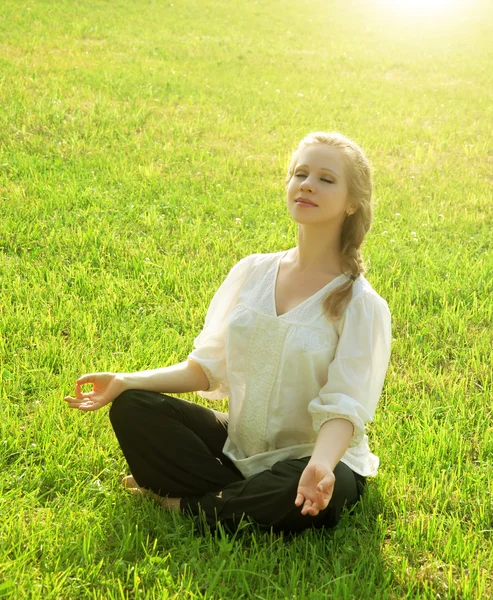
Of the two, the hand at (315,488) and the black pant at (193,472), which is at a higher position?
the hand at (315,488)

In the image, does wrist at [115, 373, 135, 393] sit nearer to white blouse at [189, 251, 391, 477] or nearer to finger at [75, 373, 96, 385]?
finger at [75, 373, 96, 385]

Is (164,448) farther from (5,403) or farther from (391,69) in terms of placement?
(391,69)

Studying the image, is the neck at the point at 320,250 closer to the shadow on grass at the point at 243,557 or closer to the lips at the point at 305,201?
the lips at the point at 305,201

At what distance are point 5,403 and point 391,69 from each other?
13296 mm

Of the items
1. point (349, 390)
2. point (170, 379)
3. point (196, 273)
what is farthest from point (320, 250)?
Answer: point (196, 273)

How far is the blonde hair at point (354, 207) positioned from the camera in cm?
344

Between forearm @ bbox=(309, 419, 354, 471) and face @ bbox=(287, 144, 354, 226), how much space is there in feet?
3.01

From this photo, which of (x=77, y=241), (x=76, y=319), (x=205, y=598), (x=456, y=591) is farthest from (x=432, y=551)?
(x=77, y=241)

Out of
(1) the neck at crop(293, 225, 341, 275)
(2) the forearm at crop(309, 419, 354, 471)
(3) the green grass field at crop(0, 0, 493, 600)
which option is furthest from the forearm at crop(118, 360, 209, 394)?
(2) the forearm at crop(309, 419, 354, 471)

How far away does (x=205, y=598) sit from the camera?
9.61 ft

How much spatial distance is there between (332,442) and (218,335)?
0.92m

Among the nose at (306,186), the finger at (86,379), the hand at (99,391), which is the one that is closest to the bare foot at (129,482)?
the hand at (99,391)

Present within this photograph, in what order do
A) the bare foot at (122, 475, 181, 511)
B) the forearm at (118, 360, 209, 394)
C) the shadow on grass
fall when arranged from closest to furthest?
the shadow on grass < the bare foot at (122, 475, 181, 511) < the forearm at (118, 360, 209, 394)

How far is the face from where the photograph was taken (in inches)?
137
